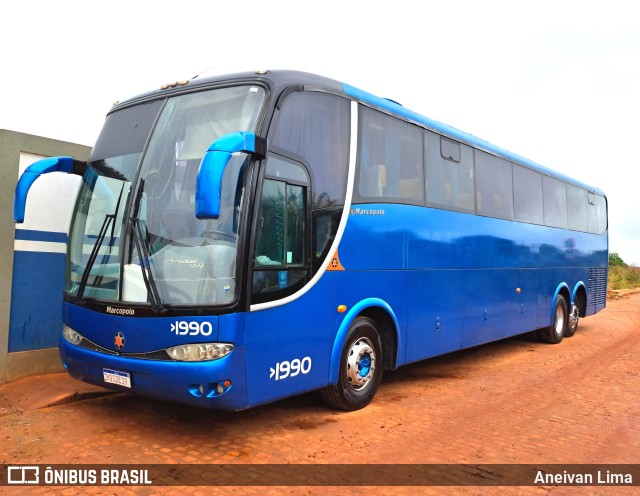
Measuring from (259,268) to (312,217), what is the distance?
907 millimetres

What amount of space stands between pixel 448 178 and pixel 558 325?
6.03 m

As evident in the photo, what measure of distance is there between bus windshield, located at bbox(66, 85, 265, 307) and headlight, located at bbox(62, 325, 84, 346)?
0.36 meters

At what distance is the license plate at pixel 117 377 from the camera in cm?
488

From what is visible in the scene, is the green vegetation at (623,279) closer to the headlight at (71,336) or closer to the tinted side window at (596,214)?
the tinted side window at (596,214)

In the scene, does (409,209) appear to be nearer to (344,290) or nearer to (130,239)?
(344,290)

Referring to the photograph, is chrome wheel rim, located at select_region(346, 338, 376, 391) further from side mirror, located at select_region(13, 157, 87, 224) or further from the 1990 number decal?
side mirror, located at select_region(13, 157, 87, 224)

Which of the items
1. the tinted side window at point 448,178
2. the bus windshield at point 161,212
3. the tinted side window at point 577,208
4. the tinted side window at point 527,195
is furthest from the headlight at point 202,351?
the tinted side window at point 577,208

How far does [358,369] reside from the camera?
6.12 meters

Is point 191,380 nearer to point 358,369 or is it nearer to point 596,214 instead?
point 358,369

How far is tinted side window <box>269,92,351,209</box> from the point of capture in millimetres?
5238

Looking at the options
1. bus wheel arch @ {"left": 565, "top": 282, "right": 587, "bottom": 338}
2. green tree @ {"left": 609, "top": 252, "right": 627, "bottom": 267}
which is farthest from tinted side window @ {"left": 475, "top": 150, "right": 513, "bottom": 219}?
green tree @ {"left": 609, "top": 252, "right": 627, "bottom": 267}

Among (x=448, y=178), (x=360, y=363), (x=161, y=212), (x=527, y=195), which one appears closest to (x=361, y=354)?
(x=360, y=363)

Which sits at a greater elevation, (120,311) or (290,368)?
(120,311)

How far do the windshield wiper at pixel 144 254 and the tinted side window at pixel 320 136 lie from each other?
1.37m
